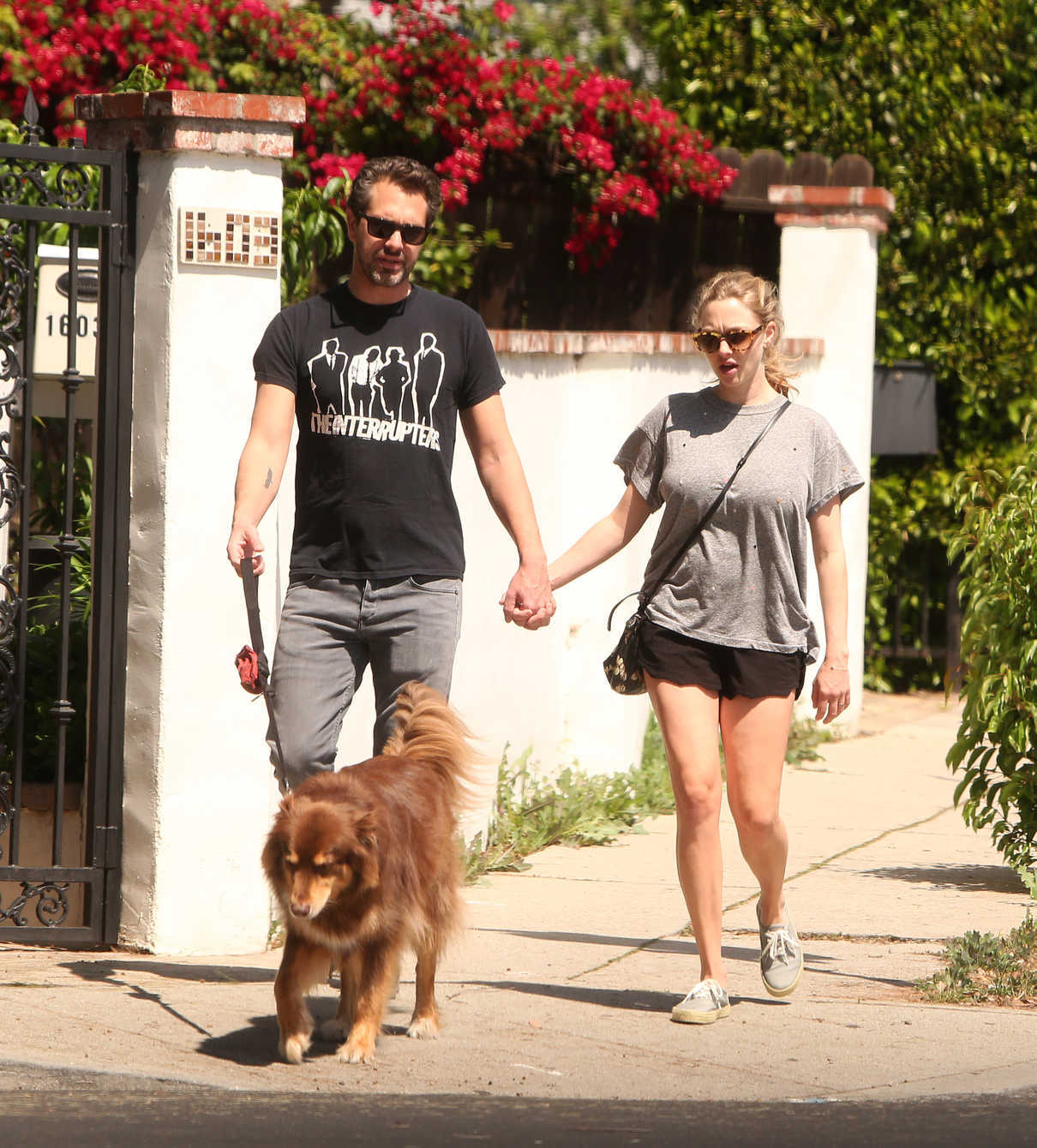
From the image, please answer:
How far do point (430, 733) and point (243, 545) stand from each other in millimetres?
718

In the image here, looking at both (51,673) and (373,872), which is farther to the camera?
(51,673)

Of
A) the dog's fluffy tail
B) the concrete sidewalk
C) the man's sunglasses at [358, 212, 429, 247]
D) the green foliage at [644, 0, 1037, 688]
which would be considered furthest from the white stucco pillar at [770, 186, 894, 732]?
the man's sunglasses at [358, 212, 429, 247]

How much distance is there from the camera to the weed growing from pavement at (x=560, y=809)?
755 centimetres

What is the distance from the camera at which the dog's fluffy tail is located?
498cm

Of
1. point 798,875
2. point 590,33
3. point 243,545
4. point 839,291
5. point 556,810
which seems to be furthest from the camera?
point 590,33

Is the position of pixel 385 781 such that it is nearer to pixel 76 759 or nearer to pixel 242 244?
pixel 242 244

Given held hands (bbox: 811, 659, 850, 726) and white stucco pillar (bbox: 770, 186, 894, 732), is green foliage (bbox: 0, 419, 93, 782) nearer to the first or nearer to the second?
held hands (bbox: 811, 659, 850, 726)

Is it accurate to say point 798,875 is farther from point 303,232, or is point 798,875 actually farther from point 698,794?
point 303,232

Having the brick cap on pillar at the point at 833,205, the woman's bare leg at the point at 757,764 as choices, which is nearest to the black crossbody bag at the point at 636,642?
the woman's bare leg at the point at 757,764

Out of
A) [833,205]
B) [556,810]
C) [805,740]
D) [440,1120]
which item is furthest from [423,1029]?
[833,205]

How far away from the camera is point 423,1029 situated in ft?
16.4

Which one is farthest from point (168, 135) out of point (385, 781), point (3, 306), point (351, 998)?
point (351, 998)

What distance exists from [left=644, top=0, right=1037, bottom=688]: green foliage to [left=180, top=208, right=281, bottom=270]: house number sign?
279 inches

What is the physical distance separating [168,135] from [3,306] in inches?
31.3
